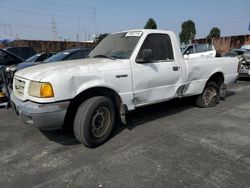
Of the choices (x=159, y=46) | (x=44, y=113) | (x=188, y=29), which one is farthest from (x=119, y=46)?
(x=188, y=29)

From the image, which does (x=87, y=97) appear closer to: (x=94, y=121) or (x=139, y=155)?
(x=94, y=121)

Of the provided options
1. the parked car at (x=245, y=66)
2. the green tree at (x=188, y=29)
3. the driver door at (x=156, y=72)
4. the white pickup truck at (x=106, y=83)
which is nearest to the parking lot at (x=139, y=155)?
the white pickup truck at (x=106, y=83)

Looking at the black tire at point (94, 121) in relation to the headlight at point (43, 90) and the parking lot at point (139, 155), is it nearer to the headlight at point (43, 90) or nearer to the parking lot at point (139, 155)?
the parking lot at point (139, 155)

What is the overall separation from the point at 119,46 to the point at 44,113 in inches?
79.3

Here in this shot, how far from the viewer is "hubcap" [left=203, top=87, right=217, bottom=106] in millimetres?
6076

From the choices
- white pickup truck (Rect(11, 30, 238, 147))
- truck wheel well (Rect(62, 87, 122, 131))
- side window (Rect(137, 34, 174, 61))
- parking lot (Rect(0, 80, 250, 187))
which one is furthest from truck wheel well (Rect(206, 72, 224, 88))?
truck wheel well (Rect(62, 87, 122, 131))

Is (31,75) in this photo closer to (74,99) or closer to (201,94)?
(74,99)

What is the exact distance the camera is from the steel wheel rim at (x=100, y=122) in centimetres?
381

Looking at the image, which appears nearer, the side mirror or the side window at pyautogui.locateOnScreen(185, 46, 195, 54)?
the side mirror

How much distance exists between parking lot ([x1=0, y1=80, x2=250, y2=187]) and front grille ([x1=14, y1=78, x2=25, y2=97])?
A: 33.8 inches

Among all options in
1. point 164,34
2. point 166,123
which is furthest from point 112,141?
point 164,34

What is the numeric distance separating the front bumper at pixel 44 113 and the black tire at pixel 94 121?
11.0 inches

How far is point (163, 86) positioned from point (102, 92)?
136cm

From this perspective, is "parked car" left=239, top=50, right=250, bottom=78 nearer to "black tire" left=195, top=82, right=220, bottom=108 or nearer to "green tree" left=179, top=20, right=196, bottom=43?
"black tire" left=195, top=82, right=220, bottom=108
